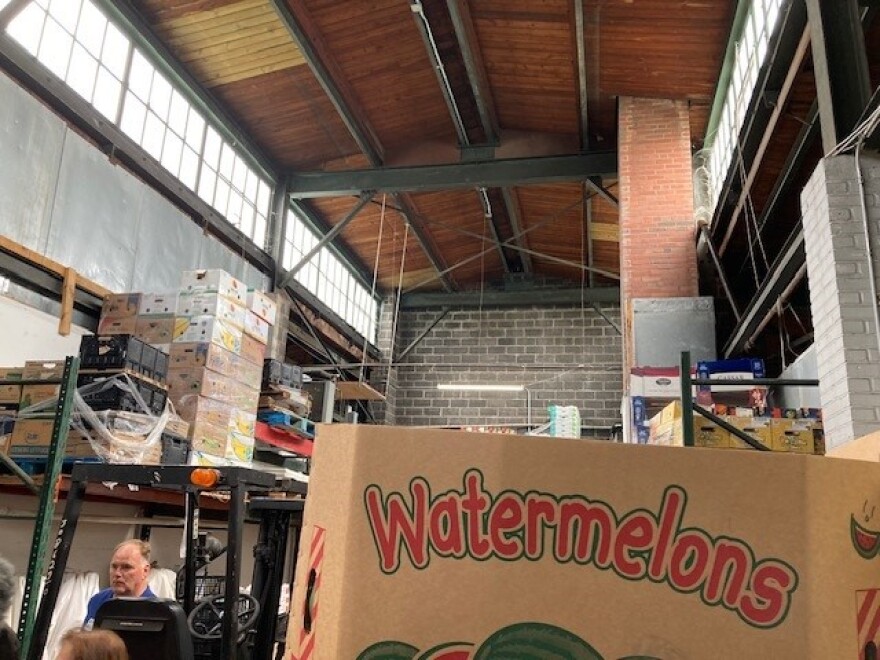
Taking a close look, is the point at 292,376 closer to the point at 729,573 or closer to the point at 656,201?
the point at 656,201

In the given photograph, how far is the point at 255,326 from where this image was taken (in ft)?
27.8

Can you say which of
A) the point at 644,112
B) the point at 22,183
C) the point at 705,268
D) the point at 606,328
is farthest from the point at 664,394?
the point at 606,328

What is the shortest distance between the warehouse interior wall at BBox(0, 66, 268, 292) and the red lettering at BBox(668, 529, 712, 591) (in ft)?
25.3

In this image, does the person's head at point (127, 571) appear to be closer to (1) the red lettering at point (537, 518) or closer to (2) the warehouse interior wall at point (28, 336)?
(2) the warehouse interior wall at point (28, 336)

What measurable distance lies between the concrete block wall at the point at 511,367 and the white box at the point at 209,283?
9422 millimetres

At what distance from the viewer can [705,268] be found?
34.6 feet

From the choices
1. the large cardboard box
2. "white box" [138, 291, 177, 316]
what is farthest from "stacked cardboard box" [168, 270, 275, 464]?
the large cardboard box

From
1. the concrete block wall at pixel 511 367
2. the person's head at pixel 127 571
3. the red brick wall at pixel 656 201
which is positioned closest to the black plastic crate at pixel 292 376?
the red brick wall at pixel 656 201

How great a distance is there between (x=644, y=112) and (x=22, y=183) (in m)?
8.30

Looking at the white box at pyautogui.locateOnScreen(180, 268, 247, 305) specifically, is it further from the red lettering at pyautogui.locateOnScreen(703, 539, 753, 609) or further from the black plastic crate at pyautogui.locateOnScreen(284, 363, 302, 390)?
the red lettering at pyautogui.locateOnScreen(703, 539, 753, 609)

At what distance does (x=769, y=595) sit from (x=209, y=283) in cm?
726

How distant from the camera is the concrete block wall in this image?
17.1m

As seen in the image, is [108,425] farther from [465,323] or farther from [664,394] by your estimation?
[465,323]

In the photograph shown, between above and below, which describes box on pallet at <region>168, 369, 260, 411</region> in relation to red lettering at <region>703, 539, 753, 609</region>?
above
